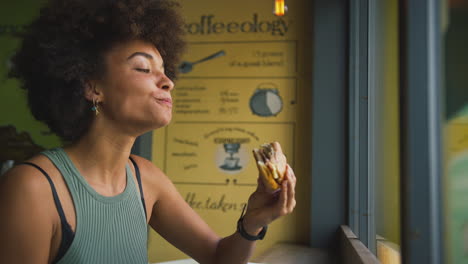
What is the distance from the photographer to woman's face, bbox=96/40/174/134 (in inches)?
46.4

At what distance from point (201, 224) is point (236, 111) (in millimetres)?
1590

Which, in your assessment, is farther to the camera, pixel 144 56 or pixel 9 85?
pixel 9 85

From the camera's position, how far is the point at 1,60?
3.22 meters

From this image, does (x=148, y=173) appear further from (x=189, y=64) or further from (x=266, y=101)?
(x=189, y=64)

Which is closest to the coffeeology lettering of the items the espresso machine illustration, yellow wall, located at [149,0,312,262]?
yellow wall, located at [149,0,312,262]

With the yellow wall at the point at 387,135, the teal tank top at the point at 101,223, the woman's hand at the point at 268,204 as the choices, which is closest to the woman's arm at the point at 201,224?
the woman's hand at the point at 268,204

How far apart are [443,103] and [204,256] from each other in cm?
83

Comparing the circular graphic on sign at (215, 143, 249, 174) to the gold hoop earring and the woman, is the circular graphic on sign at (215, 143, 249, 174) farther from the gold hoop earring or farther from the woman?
the gold hoop earring

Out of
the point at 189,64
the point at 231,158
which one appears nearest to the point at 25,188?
the point at 231,158

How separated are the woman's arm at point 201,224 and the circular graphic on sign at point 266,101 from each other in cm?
151

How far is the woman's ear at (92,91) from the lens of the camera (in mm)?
1240

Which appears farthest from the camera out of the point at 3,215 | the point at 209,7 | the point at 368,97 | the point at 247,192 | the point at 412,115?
the point at 209,7

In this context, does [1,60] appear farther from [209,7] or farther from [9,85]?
[209,7]

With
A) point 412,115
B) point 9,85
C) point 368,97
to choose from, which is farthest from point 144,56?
point 9,85
